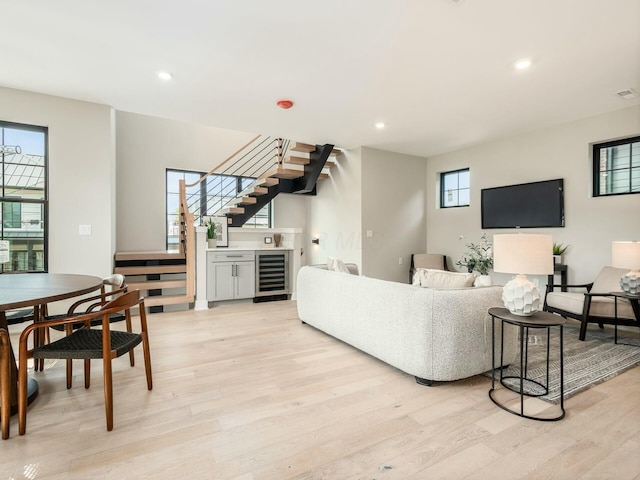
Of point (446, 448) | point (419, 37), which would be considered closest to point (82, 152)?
point (419, 37)

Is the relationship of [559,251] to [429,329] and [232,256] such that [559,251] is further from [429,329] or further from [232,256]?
[232,256]

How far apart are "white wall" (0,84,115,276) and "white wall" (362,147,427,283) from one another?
3.81m

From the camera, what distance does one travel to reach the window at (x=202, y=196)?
636cm

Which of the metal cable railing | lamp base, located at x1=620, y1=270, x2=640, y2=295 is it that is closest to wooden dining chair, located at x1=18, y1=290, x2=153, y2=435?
lamp base, located at x1=620, y1=270, x2=640, y2=295

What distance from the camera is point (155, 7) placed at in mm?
2268

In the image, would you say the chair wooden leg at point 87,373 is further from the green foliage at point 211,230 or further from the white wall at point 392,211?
the white wall at point 392,211

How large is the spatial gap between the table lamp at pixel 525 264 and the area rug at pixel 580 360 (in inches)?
28.0

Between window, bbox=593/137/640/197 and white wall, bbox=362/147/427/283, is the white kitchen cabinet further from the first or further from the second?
window, bbox=593/137/640/197

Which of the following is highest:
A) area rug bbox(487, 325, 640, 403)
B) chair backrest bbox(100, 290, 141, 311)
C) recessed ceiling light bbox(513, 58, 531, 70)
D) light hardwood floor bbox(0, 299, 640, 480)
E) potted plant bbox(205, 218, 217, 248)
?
recessed ceiling light bbox(513, 58, 531, 70)

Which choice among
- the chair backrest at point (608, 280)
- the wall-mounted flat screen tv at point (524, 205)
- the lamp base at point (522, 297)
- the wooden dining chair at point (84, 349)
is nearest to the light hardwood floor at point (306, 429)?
the wooden dining chair at point (84, 349)

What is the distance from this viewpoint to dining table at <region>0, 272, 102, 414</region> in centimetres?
175

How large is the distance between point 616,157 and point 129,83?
19.4 ft

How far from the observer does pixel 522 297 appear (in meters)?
2.05

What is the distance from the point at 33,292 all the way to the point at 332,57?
2823 millimetres
